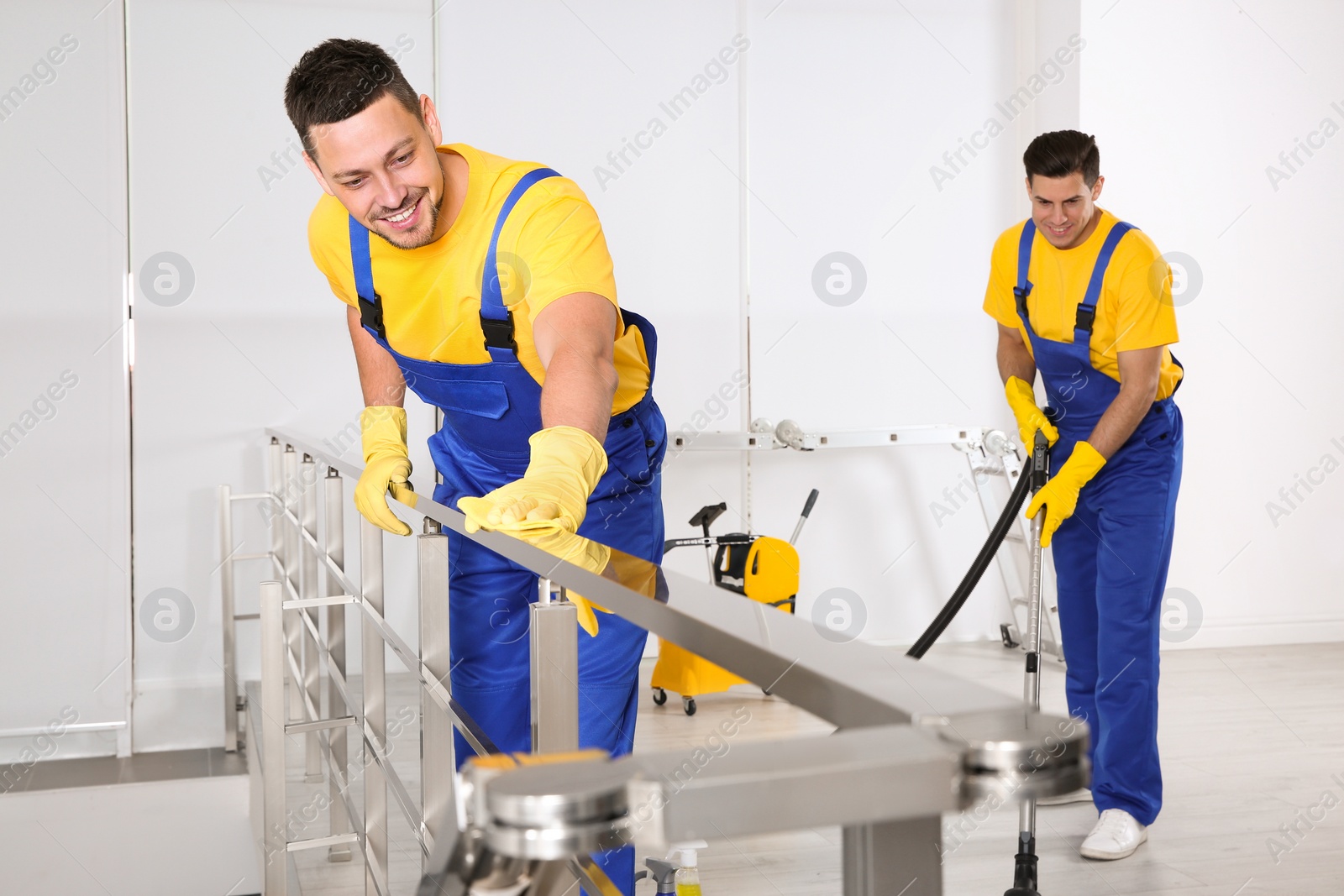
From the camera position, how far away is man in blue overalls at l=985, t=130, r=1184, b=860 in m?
2.25

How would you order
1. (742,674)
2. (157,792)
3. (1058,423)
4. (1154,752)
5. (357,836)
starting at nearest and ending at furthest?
(742,674), (357,836), (1154,752), (1058,423), (157,792)

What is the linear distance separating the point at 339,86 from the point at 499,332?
361 mm

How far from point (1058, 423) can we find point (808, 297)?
1696 mm

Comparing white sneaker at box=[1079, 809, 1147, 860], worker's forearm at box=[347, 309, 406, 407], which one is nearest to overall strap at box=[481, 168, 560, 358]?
worker's forearm at box=[347, 309, 406, 407]

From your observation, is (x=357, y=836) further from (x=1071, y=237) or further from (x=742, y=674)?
(x=1071, y=237)

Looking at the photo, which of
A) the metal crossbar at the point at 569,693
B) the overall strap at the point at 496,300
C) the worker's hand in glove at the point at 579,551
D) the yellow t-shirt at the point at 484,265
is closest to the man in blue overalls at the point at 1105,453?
the yellow t-shirt at the point at 484,265

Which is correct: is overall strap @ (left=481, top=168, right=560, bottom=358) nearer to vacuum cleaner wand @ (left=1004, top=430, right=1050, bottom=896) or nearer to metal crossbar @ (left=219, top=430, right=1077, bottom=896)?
metal crossbar @ (left=219, top=430, right=1077, bottom=896)

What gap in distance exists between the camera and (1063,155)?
2262 mm

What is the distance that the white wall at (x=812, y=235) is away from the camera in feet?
11.0

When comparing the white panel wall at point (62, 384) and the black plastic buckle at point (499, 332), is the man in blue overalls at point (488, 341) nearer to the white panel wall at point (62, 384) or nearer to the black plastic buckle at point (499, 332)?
the black plastic buckle at point (499, 332)

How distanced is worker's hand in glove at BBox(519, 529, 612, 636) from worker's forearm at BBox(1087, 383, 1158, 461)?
153 centimetres

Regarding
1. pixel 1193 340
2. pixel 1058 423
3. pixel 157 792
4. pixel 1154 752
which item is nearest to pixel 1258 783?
pixel 1154 752

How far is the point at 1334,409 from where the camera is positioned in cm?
413

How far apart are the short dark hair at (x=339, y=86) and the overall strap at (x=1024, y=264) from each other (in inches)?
60.6
